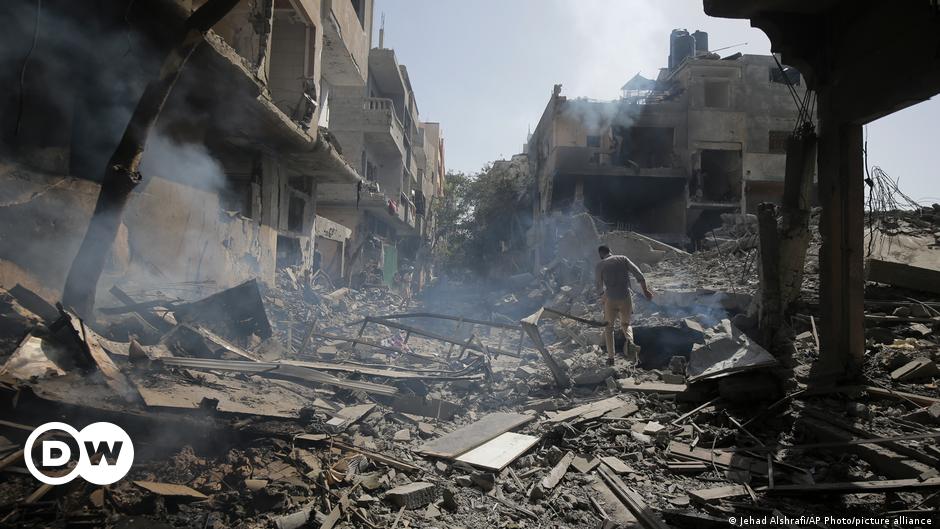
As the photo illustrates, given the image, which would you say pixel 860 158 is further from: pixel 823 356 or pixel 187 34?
pixel 187 34

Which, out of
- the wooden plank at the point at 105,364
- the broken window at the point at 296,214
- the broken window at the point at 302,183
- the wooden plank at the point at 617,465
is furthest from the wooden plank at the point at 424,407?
the broken window at the point at 302,183

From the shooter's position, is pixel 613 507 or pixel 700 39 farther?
pixel 700 39

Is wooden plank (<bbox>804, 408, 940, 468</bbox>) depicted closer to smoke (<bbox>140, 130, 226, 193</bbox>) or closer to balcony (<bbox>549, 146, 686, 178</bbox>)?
smoke (<bbox>140, 130, 226, 193</bbox>)

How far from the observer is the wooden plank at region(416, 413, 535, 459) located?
414cm

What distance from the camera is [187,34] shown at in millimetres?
4742

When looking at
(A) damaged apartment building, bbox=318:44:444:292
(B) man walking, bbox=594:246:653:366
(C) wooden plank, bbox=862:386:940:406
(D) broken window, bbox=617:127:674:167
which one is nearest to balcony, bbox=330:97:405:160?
(A) damaged apartment building, bbox=318:44:444:292

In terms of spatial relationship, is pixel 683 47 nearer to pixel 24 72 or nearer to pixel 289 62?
pixel 289 62

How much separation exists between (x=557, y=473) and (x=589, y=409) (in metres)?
1.63

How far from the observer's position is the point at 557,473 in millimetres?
3861

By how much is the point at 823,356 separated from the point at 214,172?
32.0ft

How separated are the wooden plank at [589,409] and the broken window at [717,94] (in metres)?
24.8

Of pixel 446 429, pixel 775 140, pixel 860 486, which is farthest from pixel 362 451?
pixel 775 140

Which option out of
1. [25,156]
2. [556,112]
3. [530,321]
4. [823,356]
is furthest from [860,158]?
[556,112]

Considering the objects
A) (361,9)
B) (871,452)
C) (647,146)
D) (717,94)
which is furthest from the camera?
(647,146)
